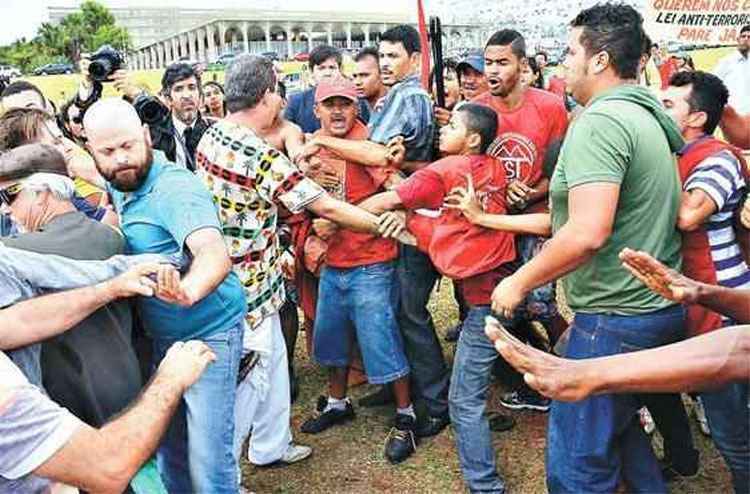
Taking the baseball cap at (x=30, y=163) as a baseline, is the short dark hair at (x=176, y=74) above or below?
below

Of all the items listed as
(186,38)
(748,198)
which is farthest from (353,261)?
(186,38)

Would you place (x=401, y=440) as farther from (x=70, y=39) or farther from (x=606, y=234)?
(x=70, y=39)

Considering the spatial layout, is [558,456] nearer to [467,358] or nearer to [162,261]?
[467,358]

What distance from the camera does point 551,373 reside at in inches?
62.5

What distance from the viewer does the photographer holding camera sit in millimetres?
4121

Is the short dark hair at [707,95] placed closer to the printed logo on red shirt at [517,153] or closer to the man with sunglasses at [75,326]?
the printed logo on red shirt at [517,153]

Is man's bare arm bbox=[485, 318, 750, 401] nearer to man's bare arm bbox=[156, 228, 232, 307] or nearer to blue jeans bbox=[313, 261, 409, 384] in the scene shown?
man's bare arm bbox=[156, 228, 232, 307]

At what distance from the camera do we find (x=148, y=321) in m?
2.75

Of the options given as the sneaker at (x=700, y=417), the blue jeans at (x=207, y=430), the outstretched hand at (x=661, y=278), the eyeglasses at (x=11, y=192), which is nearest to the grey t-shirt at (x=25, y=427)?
the eyeglasses at (x=11, y=192)

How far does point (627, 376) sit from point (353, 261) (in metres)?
2.38

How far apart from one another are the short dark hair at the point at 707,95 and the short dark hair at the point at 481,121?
892 mm

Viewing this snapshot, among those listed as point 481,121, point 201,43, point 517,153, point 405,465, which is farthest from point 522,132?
point 201,43

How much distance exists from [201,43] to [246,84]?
81.5 m

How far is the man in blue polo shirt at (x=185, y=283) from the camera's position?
8.27 ft
